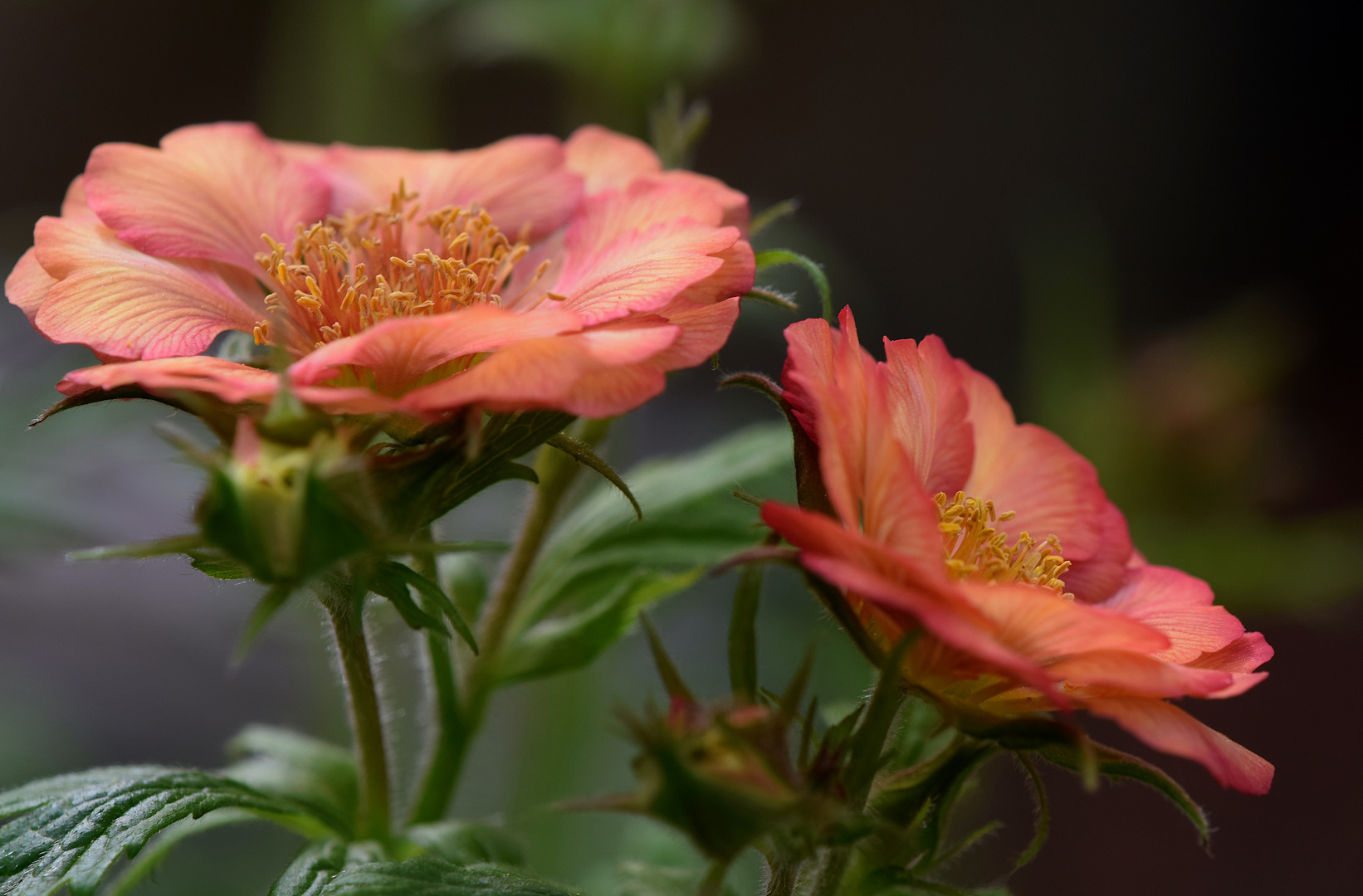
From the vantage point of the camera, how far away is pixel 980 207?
224 cm

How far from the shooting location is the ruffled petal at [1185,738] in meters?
0.37

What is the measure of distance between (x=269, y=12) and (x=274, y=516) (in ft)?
6.57

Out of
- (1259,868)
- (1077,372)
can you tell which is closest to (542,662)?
(1077,372)

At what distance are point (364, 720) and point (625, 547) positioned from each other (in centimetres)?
19

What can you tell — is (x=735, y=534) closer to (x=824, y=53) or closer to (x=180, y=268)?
(x=180, y=268)

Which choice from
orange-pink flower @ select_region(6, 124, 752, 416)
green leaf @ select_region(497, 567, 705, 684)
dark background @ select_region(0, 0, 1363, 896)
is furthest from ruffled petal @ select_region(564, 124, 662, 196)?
dark background @ select_region(0, 0, 1363, 896)

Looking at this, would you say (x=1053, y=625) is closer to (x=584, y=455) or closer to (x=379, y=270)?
(x=584, y=455)

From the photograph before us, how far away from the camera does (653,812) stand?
12.9 inches

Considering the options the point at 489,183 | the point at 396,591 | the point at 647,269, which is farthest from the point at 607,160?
the point at 396,591

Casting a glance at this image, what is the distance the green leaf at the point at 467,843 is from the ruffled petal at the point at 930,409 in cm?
25

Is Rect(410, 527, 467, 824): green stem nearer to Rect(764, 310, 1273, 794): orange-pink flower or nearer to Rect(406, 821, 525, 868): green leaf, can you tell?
Rect(406, 821, 525, 868): green leaf

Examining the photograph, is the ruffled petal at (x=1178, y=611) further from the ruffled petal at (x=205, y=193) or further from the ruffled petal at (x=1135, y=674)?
the ruffled petal at (x=205, y=193)

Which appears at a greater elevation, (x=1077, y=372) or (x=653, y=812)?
(x=1077, y=372)

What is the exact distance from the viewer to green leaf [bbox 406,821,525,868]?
494mm
